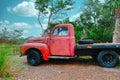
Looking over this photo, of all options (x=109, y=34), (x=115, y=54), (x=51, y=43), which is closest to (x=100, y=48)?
(x=115, y=54)

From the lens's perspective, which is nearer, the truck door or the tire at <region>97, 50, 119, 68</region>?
the tire at <region>97, 50, 119, 68</region>

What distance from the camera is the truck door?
9328 millimetres

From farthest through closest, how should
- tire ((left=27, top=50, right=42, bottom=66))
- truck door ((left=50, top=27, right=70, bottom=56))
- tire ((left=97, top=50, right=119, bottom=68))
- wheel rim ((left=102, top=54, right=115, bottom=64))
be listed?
tire ((left=27, top=50, right=42, bottom=66)) → truck door ((left=50, top=27, right=70, bottom=56)) → wheel rim ((left=102, top=54, right=115, bottom=64)) → tire ((left=97, top=50, right=119, bottom=68))

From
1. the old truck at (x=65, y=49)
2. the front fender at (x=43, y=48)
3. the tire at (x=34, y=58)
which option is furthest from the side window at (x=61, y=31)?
the tire at (x=34, y=58)

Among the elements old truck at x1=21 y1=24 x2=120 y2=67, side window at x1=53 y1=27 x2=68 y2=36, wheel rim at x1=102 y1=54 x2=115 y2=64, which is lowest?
wheel rim at x1=102 y1=54 x2=115 y2=64

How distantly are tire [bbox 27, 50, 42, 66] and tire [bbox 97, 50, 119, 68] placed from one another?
241cm

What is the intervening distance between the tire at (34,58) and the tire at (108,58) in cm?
241

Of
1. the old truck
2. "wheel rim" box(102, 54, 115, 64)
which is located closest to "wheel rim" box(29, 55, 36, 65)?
the old truck

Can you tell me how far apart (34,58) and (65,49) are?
1.36m

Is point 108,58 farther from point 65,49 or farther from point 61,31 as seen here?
point 61,31

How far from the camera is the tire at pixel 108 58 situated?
9039mm

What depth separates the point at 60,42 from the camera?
9.38 metres

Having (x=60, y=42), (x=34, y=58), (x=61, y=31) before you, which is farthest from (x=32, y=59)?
(x=61, y=31)

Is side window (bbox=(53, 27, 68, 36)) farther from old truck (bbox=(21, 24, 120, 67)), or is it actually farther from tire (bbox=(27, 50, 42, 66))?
tire (bbox=(27, 50, 42, 66))
